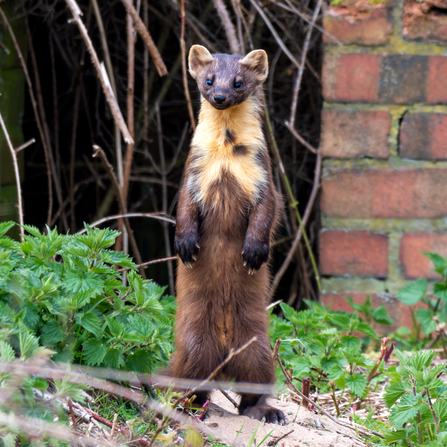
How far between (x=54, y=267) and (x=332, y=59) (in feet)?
6.42

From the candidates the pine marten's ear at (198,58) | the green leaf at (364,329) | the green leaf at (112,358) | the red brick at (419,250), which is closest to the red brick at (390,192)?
the red brick at (419,250)

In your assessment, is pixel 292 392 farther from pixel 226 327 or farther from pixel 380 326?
pixel 380 326

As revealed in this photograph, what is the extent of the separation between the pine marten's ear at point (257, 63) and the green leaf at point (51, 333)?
1252 mm

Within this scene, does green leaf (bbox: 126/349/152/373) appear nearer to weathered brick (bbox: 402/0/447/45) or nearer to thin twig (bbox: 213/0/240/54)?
thin twig (bbox: 213/0/240/54)

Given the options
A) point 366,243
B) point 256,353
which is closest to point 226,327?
point 256,353

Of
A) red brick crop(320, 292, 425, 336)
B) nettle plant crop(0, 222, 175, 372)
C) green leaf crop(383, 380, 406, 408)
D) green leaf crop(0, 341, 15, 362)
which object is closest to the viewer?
green leaf crop(0, 341, 15, 362)

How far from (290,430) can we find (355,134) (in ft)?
5.68

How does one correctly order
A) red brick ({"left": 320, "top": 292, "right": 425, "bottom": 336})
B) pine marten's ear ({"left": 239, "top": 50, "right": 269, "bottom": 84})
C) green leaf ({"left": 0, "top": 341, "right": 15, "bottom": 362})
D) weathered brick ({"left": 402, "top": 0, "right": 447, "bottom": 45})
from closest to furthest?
1. green leaf ({"left": 0, "top": 341, "right": 15, "bottom": 362})
2. pine marten's ear ({"left": 239, "top": 50, "right": 269, "bottom": 84})
3. weathered brick ({"left": 402, "top": 0, "right": 447, "bottom": 45})
4. red brick ({"left": 320, "top": 292, "right": 425, "bottom": 336})

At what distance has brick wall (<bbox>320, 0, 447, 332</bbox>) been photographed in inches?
124

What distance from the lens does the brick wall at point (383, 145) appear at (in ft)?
10.3

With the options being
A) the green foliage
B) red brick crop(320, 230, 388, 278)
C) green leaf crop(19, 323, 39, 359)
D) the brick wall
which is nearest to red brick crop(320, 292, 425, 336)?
the brick wall

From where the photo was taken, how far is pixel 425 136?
317 centimetres

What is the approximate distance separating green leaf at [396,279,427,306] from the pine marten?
98cm

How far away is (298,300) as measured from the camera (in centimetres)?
418
